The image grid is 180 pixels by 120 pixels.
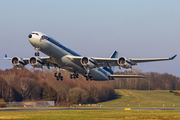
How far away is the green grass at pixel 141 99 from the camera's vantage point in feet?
339

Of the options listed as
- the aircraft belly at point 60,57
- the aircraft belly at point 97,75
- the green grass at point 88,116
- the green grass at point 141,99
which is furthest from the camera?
the green grass at point 141,99

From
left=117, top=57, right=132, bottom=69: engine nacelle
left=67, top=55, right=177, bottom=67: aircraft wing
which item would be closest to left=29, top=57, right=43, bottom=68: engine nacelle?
left=67, top=55, right=177, bottom=67: aircraft wing

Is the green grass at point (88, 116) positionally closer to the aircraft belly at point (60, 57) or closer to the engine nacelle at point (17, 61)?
the aircraft belly at point (60, 57)

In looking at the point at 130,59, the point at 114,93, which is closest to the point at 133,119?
the point at 130,59

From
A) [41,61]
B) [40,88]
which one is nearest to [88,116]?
[41,61]

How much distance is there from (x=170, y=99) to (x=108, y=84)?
28.6m

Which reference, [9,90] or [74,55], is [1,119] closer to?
[74,55]

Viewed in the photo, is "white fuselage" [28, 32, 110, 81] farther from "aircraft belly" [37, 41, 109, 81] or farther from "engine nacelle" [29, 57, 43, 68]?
"engine nacelle" [29, 57, 43, 68]

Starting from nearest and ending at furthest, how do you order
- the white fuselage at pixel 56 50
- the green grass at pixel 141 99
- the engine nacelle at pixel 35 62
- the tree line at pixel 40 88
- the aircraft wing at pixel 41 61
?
the white fuselage at pixel 56 50 → the engine nacelle at pixel 35 62 → the aircraft wing at pixel 41 61 → the tree line at pixel 40 88 → the green grass at pixel 141 99

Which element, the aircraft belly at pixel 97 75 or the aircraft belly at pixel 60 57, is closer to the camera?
the aircraft belly at pixel 60 57

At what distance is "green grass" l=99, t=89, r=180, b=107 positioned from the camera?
4074 inches

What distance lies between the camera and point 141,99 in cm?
11512

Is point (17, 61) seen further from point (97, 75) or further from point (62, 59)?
point (97, 75)

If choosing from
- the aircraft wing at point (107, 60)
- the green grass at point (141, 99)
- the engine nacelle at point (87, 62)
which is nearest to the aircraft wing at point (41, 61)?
the aircraft wing at point (107, 60)
